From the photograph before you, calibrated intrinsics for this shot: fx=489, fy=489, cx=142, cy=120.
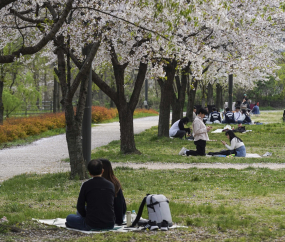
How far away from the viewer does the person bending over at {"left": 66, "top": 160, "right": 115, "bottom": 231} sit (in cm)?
598

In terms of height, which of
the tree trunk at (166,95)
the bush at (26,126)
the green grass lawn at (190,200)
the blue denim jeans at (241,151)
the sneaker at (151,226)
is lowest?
the green grass lawn at (190,200)

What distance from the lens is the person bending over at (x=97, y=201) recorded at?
5984mm

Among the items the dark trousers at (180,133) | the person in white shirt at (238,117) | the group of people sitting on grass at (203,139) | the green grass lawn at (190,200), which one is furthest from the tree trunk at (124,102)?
the person in white shirt at (238,117)

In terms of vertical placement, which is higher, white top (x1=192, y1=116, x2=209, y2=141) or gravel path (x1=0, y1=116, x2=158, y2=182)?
white top (x1=192, y1=116, x2=209, y2=141)

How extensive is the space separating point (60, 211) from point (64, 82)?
4059mm

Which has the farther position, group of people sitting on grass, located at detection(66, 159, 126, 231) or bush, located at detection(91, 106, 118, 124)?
bush, located at detection(91, 106, 118, 124)

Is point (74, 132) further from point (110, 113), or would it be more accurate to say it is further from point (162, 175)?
point (110, 113)

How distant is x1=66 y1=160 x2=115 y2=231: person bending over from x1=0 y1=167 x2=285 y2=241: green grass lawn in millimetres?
232

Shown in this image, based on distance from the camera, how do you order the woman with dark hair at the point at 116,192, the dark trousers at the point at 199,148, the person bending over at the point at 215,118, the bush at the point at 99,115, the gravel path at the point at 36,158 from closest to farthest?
the woman with dark hair at the point at 116,192, the gravel path at the point at 36,158, the dark trousers at the point at 199,148, the person bending over at the point at 215,118, the bush at the point at 99,115

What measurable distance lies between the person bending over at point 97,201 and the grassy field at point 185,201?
0.18 metres

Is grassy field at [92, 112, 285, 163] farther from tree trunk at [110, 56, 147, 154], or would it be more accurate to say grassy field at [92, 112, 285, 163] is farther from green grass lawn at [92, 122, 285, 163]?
tree trunk at [110, 56, 147, 154]

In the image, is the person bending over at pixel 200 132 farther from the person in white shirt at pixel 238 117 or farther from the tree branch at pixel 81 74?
the person in white shirt at pixel 238 117

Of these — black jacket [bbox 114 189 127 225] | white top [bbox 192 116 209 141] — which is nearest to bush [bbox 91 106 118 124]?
white top [bbox 192 116 209 141]

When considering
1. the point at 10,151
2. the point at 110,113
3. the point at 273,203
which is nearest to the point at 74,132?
the point at 273,203
